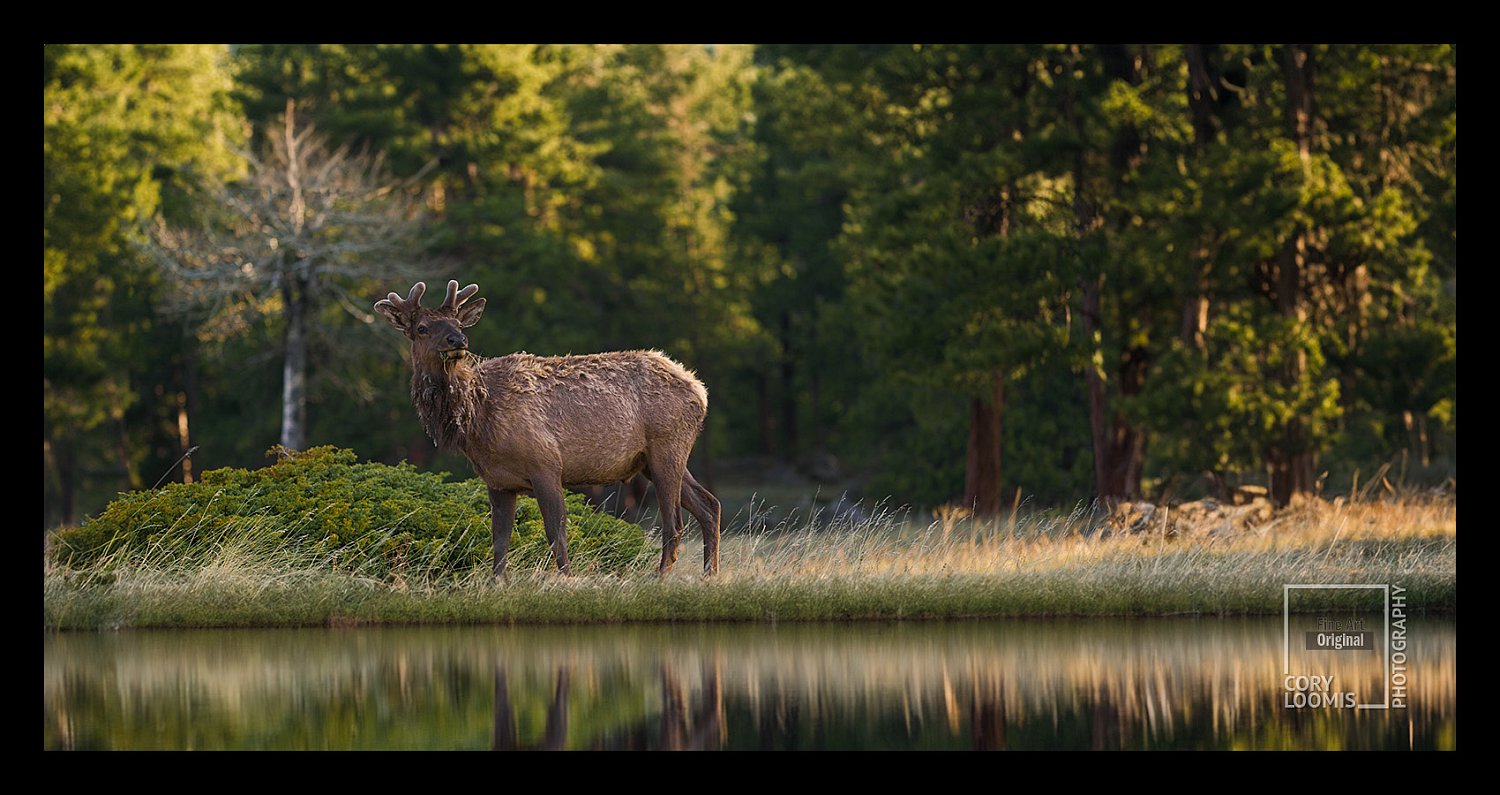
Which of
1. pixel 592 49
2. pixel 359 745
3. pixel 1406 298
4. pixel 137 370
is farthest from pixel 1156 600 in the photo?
pixel 592 49

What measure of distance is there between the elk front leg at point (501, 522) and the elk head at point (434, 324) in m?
1.39

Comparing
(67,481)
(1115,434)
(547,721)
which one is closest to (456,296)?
(547,721)

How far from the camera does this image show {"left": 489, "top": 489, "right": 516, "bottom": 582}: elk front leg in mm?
16547

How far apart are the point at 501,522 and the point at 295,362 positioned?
27001mm

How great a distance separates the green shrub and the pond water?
176 cm

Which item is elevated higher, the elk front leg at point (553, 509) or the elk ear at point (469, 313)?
the elk ear at point (469, 313)

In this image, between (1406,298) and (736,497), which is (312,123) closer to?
(736,497)

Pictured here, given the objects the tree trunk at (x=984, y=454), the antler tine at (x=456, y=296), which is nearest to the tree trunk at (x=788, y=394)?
the tree trunk at (x=984, y=454)

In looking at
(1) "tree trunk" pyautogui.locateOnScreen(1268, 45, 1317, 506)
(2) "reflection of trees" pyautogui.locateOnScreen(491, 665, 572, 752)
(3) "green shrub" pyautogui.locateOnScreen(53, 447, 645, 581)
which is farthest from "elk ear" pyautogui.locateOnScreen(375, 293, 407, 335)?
(1) "tree trunk" pyautogui.locateOnScreen(1268, 45, 1317, 506)

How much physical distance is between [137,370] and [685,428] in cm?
3528

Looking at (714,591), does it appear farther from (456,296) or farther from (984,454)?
(984,454)

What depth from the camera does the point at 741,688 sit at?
11594 mm

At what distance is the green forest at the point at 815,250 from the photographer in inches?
1057

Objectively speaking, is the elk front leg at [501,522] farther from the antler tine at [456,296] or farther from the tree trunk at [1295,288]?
the tree trunk at [1295,288]
